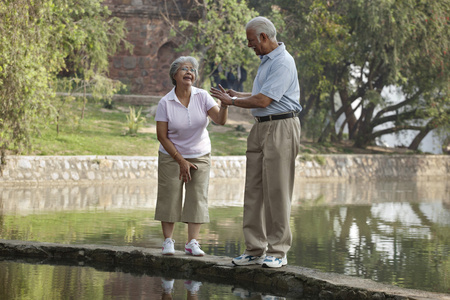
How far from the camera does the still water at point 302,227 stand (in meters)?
8.51

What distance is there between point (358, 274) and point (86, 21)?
17.8 meters

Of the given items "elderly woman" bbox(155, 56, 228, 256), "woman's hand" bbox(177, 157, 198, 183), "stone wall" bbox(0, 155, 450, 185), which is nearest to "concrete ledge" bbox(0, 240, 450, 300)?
"elderly woman" bbox(155, 56, 228, 256)

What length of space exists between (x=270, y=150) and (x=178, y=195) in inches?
48.1

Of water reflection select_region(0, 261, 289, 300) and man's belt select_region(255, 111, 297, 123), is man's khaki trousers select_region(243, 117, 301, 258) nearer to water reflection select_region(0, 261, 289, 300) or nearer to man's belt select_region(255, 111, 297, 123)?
man's belt select_region(255, 111, 297, 123)

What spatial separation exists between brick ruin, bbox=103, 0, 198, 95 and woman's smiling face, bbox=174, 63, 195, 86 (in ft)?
90.2

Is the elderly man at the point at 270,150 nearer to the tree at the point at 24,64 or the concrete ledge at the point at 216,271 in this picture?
the concrete ledge at the point at 216,271

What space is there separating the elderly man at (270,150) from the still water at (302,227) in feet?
2.03

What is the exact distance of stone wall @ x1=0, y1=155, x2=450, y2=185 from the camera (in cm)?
1967

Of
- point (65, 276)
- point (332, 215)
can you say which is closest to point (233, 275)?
point (65, 276)

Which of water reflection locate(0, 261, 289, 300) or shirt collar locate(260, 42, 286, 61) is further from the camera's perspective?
shirt collar locate(260, 42, 286, 61)

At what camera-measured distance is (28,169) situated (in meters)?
19.5

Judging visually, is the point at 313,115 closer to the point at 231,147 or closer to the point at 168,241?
the point at 231,147

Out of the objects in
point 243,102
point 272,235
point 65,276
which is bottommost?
point 65,276

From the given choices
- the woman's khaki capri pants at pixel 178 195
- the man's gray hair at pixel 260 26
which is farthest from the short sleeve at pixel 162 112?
the man's gray hair at pixel 260 26
